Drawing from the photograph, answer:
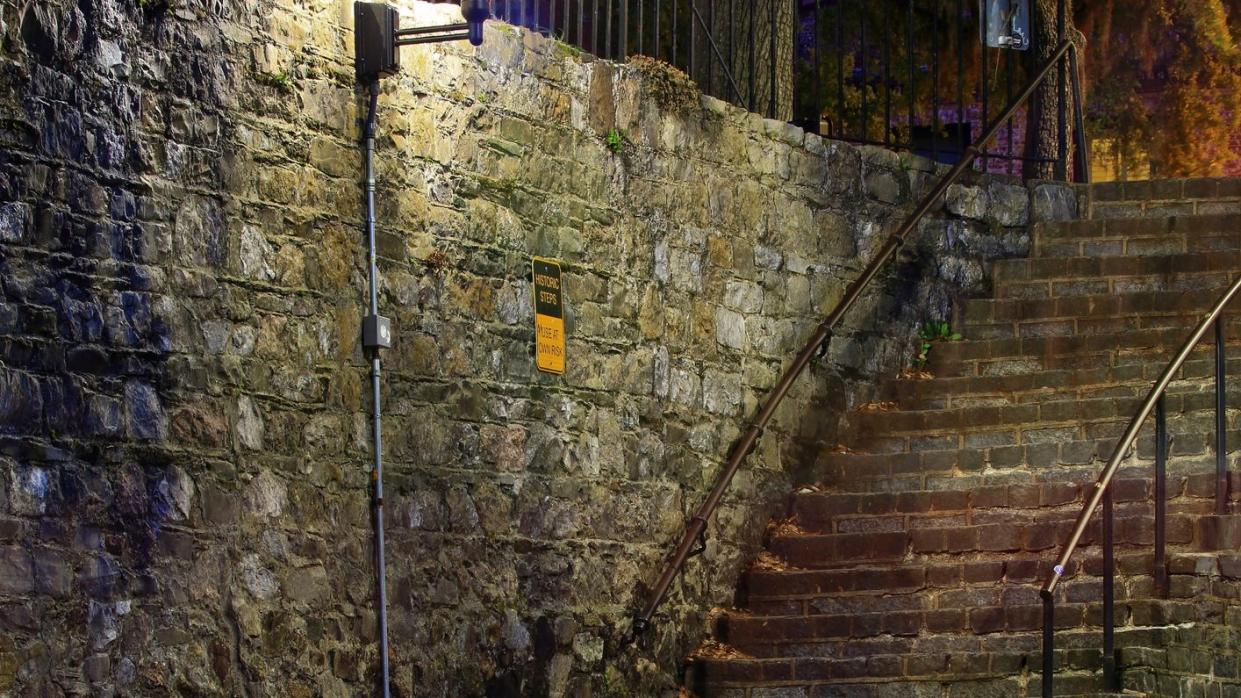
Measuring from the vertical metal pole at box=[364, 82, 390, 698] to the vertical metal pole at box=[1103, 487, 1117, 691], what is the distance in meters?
2.95

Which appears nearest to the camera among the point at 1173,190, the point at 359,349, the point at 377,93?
the point at 359,349

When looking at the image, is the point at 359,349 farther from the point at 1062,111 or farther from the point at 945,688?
the point at 1062,111

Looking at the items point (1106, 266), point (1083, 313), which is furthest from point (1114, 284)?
point (1083, 313)

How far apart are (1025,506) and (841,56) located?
330 centimetres

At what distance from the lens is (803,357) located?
1078 cm

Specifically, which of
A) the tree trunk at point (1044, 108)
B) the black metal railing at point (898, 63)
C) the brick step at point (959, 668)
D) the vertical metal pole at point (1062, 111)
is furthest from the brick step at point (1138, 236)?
the black metal railing at point (898, 63)

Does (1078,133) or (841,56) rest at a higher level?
(841,56)

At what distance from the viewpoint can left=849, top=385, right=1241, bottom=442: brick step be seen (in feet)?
33.2

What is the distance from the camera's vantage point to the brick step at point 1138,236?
462 inches

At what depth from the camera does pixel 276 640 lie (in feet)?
25.8

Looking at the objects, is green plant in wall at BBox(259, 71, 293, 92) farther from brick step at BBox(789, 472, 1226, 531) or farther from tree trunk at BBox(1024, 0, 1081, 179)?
tree trunk at BBox(1024, 0, 1081, 179)

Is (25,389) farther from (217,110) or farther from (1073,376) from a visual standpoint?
(1073,376)

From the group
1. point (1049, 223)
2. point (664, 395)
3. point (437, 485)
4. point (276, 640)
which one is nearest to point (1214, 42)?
point (1049, 223)

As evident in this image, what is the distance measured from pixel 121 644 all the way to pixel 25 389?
95 centimetres
